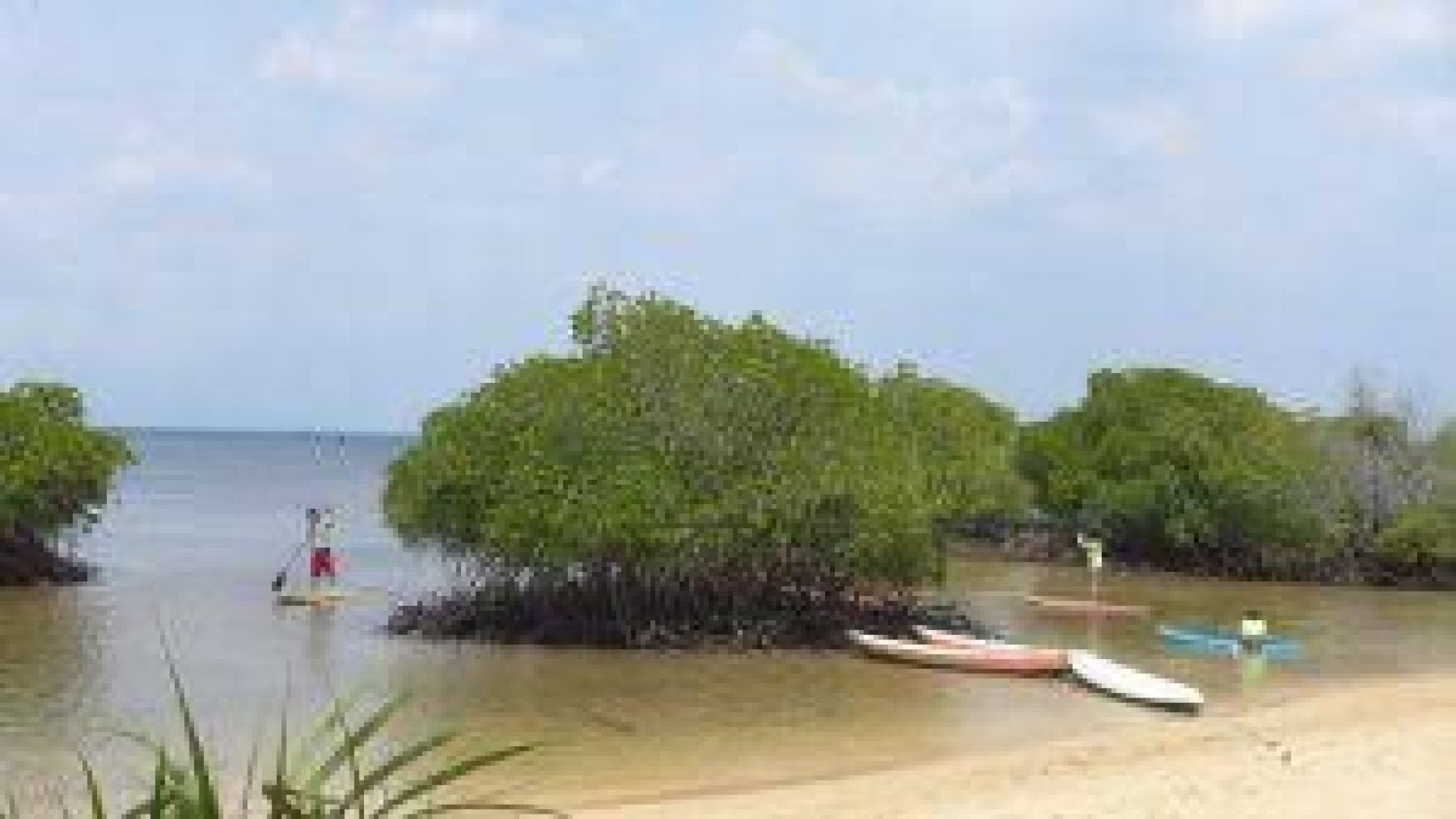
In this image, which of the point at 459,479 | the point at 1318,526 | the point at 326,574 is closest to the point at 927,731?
the point at 459,479

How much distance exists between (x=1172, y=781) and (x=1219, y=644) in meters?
14.7

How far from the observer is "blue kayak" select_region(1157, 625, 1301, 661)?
31922mm

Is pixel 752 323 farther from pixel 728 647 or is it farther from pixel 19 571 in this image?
pixel 19 571

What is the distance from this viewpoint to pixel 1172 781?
1803cm

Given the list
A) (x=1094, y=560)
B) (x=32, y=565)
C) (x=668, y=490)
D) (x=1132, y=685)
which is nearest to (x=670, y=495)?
(x=668, y=490)

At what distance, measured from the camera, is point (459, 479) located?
29484mm

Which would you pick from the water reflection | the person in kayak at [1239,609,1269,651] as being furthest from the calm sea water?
the person in kayak at [1239,609,1269,651]

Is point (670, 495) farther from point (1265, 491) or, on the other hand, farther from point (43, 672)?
point (1265, 491)

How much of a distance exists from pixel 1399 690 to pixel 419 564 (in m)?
28.3

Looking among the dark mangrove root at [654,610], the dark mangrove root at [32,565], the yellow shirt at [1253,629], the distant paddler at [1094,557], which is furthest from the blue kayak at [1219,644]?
the dark mangrove root at [32,565]

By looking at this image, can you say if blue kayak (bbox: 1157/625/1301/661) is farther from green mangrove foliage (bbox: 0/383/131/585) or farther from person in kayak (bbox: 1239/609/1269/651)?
green mangrove foliage (bbox: 0/383/131/585)

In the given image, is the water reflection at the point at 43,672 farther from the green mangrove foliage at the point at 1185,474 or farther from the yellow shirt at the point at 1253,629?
the green mangrove foliage at the point at 1185,474

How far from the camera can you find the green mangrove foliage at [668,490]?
28391 millimetres

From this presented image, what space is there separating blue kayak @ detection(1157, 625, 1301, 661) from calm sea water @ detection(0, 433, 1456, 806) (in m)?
0.41
